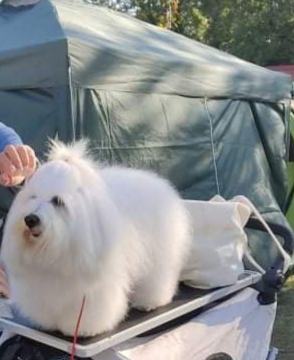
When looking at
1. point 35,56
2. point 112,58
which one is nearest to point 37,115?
point 35,56

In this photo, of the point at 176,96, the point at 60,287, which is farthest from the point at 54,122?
the point at 60,287

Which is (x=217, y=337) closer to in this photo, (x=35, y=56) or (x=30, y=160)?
(x=30, y=160)

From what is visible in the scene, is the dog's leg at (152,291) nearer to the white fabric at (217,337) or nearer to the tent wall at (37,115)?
the white fabric at (217,337)

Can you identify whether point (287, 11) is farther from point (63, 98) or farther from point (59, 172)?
point (59, 172)

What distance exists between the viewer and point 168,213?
2.43 m

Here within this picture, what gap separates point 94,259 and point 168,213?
0.45 metres

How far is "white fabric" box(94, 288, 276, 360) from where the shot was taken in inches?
84.4

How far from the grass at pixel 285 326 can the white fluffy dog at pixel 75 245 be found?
2005mm

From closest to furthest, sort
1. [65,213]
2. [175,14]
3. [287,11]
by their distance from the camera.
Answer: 1. [65,213]
2. [175,14]
3. [287,11]

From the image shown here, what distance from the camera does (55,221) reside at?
198cm

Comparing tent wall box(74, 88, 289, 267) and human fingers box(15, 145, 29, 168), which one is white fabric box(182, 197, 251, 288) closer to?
human fingers box(15, 145, 29, 168)

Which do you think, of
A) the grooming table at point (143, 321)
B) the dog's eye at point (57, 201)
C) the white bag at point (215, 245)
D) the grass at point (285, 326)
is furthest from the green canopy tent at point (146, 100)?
the dog's eye at point (57, 201)

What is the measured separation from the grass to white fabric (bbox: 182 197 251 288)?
5.21ft

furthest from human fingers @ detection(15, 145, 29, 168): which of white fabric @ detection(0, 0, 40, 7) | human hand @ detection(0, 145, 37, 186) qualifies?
white fabric @ detection(0, 0, 40, 7)
